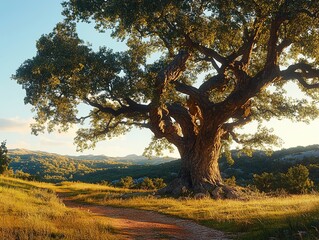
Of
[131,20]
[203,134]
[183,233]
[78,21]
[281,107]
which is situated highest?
[78,21]

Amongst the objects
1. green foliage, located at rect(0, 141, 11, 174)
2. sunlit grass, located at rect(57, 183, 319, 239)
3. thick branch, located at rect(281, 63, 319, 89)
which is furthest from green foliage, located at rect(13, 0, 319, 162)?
green foliage, located at rect(0, 141, 11, 174)

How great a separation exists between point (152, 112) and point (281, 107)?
13483mm

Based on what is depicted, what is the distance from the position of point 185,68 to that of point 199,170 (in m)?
→ 8.88

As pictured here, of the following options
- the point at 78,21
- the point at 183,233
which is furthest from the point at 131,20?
the point at 183,233

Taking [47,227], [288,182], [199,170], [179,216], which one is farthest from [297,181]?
[47,227]

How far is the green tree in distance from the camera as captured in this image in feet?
78.6

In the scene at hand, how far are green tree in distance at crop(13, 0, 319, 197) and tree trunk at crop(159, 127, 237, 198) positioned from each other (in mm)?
89

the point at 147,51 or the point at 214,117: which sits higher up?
the point at 147,51

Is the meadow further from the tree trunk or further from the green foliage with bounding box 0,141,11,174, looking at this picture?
the green foliage with bounding box 0,141,11,174

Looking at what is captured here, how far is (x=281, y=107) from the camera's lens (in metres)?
34.0

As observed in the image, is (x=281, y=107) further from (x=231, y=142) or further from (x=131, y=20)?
(x=131, y=20)

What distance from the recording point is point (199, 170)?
3059cm

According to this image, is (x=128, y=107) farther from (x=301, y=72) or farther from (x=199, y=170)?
(x=301, y=72)

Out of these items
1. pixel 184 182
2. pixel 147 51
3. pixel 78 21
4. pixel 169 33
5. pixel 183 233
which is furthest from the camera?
pixel 147 51
